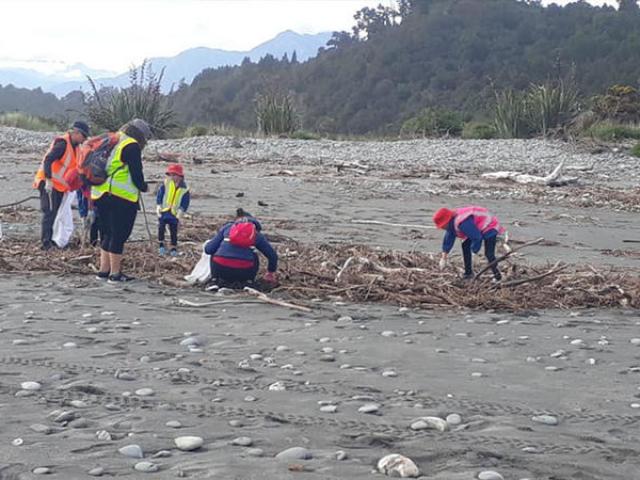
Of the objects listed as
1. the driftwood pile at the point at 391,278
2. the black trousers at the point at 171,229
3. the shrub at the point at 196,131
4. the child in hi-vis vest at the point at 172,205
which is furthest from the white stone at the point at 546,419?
the shrub at the point at 196,131

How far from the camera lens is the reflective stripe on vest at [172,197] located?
9.99 meters

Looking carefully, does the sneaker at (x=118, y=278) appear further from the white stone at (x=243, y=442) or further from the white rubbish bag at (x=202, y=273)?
the white stone at (x=243, y=442)

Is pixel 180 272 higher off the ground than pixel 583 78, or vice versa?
pixel 583 78

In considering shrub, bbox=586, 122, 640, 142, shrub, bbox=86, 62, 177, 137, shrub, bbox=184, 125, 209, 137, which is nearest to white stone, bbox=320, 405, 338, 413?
shrub, bbox=586, 122, 640, 142

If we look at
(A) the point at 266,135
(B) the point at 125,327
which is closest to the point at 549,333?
(B) the point at 125,327

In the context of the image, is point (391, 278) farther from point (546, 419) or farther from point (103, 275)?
point (546, 419)

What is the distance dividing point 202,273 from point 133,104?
21.8 m

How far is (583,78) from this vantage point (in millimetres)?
55906

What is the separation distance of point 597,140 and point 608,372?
20.5 metres

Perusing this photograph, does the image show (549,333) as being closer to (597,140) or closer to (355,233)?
(355,233)

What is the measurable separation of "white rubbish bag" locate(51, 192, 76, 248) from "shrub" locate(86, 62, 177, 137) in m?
18.3

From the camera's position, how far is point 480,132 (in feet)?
94.7

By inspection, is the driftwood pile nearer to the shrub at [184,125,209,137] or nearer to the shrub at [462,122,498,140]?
the shrub at [462,122,498,140]

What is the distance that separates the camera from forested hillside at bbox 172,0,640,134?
59.6 m
